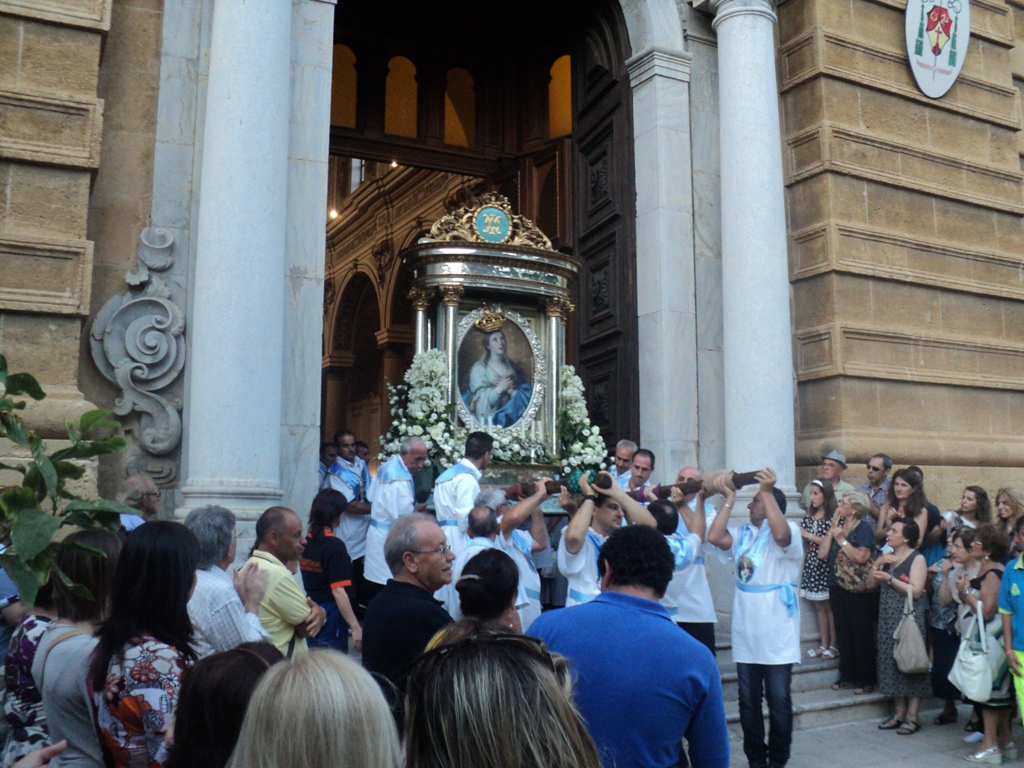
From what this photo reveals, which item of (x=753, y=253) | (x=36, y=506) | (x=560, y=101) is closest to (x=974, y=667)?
(x=753, y=253)

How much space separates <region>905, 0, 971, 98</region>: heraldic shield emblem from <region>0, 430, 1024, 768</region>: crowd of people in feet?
16.7

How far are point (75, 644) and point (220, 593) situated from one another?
90 cm

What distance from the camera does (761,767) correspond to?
6.23 m

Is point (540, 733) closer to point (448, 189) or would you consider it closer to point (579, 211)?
point (579, 211)

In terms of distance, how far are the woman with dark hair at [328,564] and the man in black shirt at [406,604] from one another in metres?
1.74

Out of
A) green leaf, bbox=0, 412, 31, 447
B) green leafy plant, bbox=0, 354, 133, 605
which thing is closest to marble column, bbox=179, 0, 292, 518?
green leafy plant, bbox=0, 354, 133, 605

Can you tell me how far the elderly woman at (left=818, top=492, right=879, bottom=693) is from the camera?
8.08 metres

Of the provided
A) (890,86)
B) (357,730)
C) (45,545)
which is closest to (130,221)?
(45,545)

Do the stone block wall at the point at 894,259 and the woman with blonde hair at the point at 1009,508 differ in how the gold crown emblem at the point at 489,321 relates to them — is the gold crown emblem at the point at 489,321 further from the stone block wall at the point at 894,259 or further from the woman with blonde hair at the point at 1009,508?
the woman with blonde hair at the point at 1009,508

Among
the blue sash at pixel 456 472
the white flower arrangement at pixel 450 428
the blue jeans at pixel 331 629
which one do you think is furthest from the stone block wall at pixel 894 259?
the blue jeans at pixel 331 629

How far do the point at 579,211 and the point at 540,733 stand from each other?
1082 cm

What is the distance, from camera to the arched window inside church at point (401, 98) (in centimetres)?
1467

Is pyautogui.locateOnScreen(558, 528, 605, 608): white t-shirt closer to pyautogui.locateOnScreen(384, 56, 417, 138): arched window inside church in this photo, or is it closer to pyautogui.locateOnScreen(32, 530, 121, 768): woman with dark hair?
pyautogui.locateOnScreen(32, 530, 121, 768): woman with dark hair

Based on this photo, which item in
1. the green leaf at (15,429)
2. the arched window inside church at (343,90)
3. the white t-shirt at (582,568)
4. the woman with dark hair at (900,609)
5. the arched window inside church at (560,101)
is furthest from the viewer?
the arched window inside church at (343,90)
